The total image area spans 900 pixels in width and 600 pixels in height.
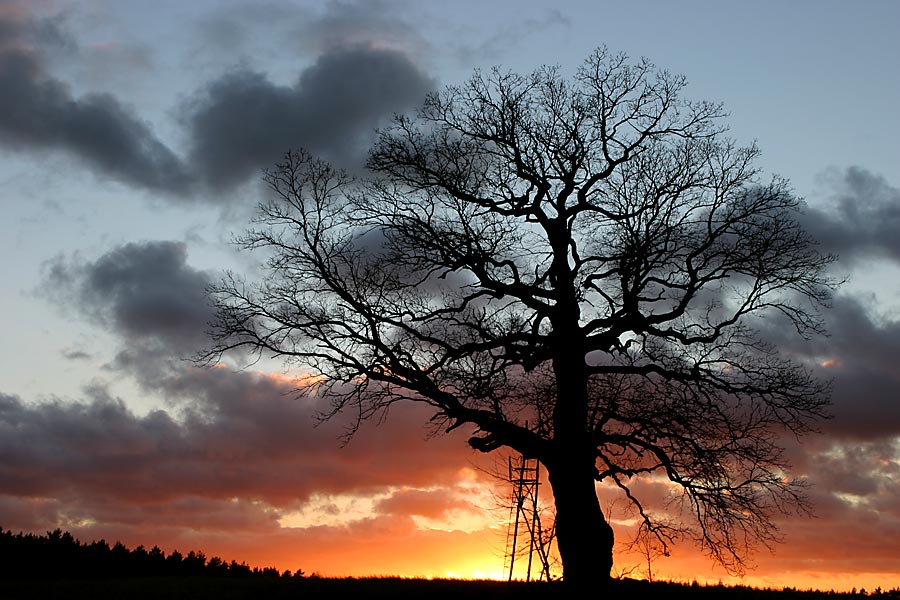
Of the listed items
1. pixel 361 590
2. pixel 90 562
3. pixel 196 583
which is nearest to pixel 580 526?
pixel 361 590

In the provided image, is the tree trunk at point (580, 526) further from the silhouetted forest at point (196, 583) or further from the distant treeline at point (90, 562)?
the distant treeline at point (90, 562)

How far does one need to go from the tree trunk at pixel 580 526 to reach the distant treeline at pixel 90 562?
31.0ft

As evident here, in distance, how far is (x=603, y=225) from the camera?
21.8m

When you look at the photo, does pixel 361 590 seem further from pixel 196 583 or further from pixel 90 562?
pixel 90 562

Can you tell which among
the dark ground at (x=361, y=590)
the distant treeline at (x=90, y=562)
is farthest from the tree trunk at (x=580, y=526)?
the distant treeline at (x=90, y=562)

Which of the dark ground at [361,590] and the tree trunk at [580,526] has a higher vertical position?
the tree trunk at [580,526]

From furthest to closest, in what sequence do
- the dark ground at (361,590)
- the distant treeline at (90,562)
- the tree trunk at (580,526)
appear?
1. the distant treeline at (90,562)
2. the tree trunk at (580,526)
3. the dark ground at (361,590)

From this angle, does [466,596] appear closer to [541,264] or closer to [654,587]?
[654,587]

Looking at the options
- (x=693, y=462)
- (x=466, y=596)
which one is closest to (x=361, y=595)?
(x=466, y=596)

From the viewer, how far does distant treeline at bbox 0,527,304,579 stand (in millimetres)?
Answer: 25922

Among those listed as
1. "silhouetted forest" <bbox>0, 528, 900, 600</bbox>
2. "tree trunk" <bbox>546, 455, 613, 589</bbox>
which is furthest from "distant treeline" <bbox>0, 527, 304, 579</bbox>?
"tree trunk" <bbox>546, 455, 613, 589</bbox>

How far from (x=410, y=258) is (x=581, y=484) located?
7.06 metres

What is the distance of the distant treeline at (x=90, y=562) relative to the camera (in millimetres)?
25922

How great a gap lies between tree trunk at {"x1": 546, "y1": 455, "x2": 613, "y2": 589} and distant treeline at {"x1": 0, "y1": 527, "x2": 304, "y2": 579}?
9.44m
